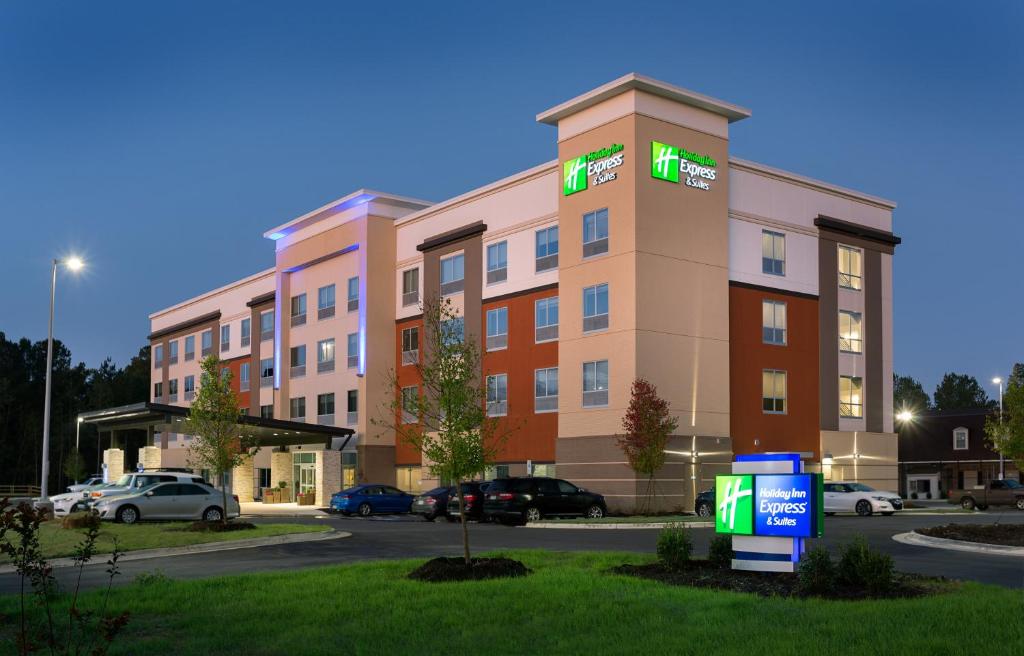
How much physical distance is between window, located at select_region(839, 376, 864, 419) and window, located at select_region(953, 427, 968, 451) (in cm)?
2711

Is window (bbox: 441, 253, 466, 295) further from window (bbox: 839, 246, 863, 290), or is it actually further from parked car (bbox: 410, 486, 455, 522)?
window (bbox: 839, 246, 863, 290)

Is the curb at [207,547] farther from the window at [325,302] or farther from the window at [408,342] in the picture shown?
the window at [325,302]

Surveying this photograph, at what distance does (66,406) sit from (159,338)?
24.4 meters

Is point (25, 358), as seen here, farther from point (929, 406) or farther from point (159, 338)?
point (929, 406)

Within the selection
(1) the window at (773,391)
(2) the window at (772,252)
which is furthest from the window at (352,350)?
(2) the window at (772,252)

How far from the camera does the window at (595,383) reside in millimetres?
44844

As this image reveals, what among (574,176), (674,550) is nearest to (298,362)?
(574,176)

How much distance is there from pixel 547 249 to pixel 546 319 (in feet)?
10.7

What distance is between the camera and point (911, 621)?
11.3 m

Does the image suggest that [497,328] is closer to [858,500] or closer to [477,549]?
[858,500]

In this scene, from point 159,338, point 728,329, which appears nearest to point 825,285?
point 728,329

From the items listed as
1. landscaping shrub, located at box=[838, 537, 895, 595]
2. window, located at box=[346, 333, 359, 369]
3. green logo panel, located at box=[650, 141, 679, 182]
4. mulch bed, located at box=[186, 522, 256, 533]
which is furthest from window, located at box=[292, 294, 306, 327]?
landscaping shrub, located at box=[838, 537, 895, 595]

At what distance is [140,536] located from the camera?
89.2 ft

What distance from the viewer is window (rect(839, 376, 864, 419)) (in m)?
51.7
